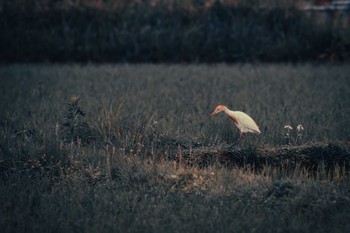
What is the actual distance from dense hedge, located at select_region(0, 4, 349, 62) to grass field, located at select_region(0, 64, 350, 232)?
235 inches

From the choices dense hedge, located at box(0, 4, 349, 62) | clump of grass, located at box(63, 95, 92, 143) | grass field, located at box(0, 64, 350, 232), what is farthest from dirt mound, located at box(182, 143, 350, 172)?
dense hedge, located at box(0, 4, 349, 62)

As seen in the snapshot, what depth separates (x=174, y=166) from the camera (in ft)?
18.8

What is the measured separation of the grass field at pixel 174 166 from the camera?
187 inches

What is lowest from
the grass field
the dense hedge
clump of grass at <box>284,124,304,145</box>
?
the grass field

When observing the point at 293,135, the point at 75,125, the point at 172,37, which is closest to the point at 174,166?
the point at 75,125

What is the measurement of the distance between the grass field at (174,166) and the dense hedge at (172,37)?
5.97m

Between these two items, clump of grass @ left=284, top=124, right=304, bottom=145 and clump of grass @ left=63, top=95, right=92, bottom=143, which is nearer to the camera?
clump of grass @ left=284, top=124, right=304, bottom=145

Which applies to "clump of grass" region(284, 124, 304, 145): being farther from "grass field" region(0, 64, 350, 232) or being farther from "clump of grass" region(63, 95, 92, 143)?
"clump of grass" region(63, 95, 92, 143)

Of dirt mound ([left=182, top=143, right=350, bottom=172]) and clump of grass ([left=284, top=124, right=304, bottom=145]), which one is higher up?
clump of grass ([left=284, top=124, right=304, bottom=145])

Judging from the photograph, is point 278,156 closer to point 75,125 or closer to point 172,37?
point 75,125

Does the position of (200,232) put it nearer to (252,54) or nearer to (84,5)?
(252,54)

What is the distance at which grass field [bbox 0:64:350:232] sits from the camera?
4.75 metres

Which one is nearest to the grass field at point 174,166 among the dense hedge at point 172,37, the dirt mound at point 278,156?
the dirt mound at point 278,156

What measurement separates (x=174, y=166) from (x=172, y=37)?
10513mm
